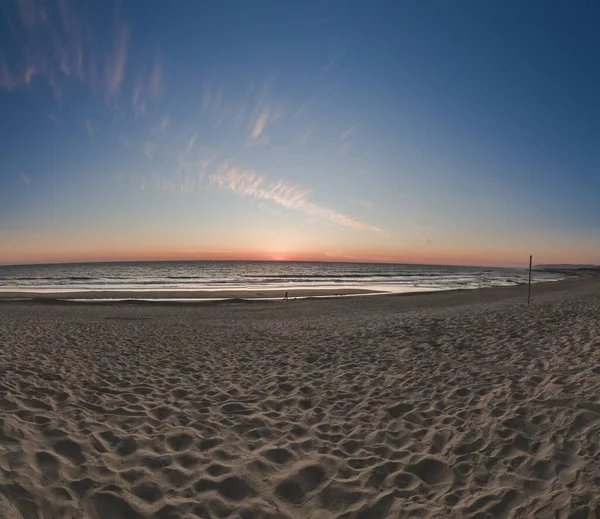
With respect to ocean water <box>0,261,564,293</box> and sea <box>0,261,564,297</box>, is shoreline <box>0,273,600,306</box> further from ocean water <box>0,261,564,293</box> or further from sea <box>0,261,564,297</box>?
ocean water <box>0,261,564,293</box>

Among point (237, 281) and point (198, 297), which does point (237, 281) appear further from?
point (198, 297)

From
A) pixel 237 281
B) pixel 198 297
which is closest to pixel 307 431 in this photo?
pixel 198 297

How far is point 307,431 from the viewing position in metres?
5.50

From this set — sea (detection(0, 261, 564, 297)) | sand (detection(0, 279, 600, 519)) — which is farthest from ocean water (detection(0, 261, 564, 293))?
sand (detection(0, 279, 600, 519))

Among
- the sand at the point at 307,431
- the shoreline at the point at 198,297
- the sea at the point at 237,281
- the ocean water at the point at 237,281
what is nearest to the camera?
the sand at the point at 307,431

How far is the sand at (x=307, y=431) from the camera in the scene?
12.3 ft

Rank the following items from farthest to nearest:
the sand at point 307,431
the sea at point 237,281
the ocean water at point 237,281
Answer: the ocean water at point 237,281 < the sea at point 237,281 < the sand at point 307,431

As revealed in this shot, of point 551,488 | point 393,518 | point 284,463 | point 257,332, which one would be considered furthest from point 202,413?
point 257,332

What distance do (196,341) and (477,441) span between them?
10.1 meters

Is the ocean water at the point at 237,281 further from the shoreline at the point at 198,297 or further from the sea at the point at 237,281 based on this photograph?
the shoreline at the point at 198,297

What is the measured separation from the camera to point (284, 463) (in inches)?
180

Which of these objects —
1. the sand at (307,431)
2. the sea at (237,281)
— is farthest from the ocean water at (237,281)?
the sand at (307,431)

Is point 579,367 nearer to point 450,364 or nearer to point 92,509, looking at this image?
point 450,364

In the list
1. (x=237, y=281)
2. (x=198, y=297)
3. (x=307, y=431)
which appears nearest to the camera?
(x=307, y=431)
